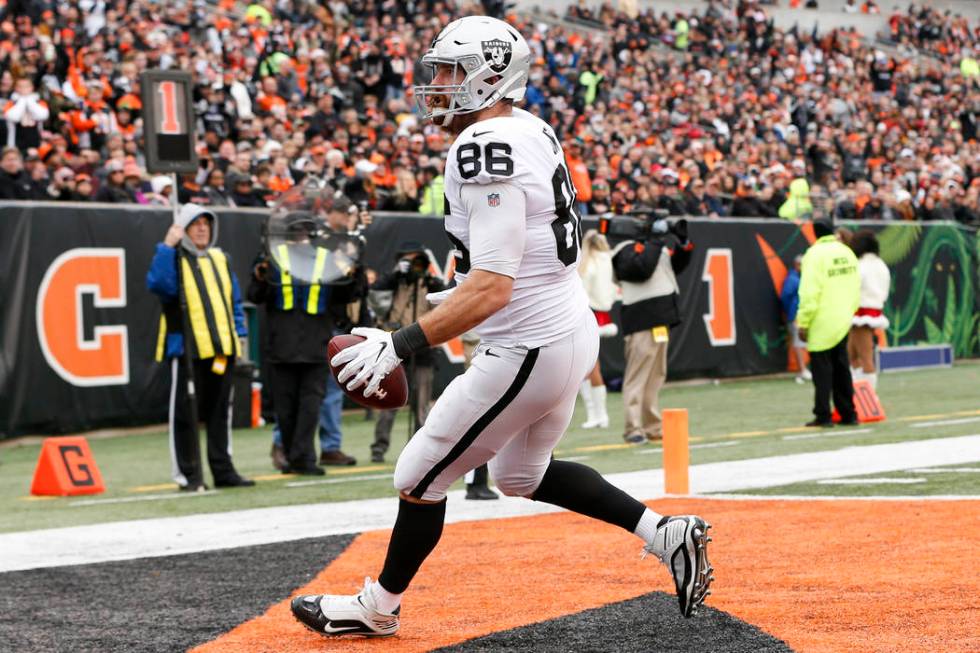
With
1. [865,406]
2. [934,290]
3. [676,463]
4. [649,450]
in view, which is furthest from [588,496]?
[934,290]

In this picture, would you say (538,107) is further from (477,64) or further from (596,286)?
(477,64)

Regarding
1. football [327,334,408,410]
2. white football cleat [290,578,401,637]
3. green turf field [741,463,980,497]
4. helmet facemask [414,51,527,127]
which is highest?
helmet facemask [414,51,527,127]

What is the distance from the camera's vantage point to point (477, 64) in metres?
5.00

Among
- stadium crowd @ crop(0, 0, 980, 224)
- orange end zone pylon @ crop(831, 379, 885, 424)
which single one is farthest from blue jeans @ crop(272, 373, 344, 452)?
orange end zone pylon @ crop(831, 379, 885, 424)

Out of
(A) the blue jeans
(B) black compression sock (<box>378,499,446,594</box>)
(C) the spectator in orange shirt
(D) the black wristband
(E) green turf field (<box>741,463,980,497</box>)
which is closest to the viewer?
(D) the black wristband

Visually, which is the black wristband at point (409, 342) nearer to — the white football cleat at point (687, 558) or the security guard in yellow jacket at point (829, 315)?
the white football cleat at point (687, 558)

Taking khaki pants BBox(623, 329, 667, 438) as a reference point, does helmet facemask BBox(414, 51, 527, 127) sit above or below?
above

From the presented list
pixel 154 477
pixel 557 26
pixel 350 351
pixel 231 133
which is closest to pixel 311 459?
pixel 154 477

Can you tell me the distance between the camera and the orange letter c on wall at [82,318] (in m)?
14.3

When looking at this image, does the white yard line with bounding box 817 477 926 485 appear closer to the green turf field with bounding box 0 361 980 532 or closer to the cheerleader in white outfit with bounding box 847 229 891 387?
the green turf field with bounding box 0 361 980 532

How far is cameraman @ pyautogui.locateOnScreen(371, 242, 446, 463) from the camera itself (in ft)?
39.6

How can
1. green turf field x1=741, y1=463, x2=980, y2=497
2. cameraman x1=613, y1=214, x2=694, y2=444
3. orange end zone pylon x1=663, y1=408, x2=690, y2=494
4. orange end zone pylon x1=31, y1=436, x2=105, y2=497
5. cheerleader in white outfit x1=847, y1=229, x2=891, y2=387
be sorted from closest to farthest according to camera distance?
green turf field x1=741, y1=463, x2=980, y2=497 → orange end zone pylon x1=663, y1=408, x2=690, y2=494 → orange end zone pylon x1=31, y1=436, x2=105, y2=497 → cameraman x1=613, y1=214, x2=694, y2=444 → cheerleader in white outfit x1=847, y1=229, x2=891, y2=387

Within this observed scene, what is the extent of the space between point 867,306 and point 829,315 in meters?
1.44

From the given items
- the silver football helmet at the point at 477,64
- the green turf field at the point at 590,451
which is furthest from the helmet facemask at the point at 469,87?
the green turf field at the point at 590,451
